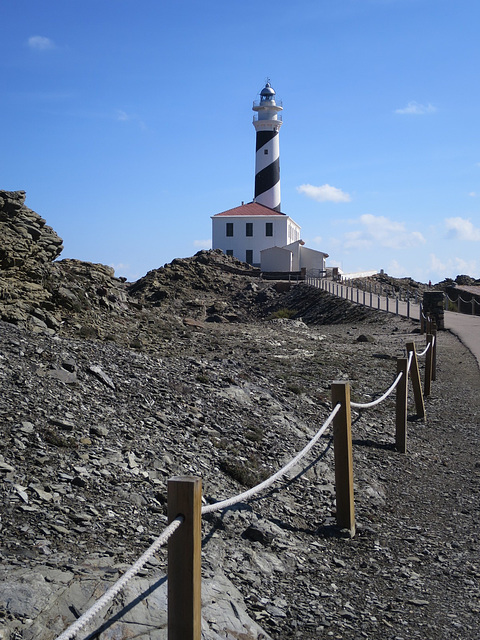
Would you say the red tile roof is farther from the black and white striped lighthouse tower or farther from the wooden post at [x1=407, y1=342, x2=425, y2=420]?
the wooden post at [x1=407, y1=342, x2=425, y2=420]

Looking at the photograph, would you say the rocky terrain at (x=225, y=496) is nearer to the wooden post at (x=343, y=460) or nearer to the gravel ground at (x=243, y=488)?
the gravel ground at (x=243, y=488)

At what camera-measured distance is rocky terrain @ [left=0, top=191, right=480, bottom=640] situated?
367 centimetres

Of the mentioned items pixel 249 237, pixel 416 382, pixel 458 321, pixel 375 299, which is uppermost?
pixel 249 237

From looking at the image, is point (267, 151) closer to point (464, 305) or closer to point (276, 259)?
point (276, 259)

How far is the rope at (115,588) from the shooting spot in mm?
2221

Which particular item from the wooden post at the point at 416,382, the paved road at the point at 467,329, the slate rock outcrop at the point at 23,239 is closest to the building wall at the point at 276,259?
the paved road at the point at 467,329

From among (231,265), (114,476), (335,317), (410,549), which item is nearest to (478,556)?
(410,549)

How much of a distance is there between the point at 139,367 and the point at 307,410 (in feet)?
7.47

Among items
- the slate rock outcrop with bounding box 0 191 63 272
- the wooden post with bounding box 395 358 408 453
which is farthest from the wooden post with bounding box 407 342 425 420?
the slate rock outcrop with bounding box 0 191 63 272

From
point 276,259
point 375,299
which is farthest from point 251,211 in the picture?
point 375,299

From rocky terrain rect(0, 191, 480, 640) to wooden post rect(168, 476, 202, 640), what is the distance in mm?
528

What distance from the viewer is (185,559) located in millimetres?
2738

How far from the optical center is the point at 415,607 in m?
4.32

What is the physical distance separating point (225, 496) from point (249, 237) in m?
49.2
